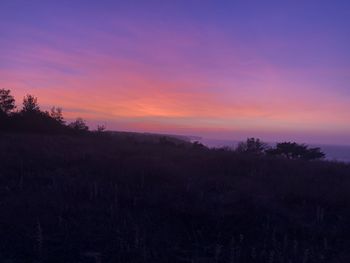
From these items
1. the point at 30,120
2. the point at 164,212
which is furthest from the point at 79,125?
the point at 164,212

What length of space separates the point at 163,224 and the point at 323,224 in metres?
2.79

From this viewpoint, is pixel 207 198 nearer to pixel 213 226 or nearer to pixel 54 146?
pixel 213 226

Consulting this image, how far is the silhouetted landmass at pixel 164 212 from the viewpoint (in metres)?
7.04

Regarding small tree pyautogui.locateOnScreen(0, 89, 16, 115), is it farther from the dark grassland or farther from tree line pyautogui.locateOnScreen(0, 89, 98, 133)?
the dark grassland

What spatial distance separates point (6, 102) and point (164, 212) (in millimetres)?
19857

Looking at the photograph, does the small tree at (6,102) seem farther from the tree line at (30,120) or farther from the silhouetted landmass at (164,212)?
the silhouetted landmass at (164,212)

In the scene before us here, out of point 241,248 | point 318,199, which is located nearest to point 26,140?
point 318,199

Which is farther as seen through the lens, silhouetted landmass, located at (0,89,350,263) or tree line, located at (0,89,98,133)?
tree line, located at (0,89,98,133)

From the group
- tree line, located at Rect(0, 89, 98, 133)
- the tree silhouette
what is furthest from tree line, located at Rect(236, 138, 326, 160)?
tree line, located at Rect(0, 89, 98, 133)

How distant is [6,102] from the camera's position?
26.5 meters

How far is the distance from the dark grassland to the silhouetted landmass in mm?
18

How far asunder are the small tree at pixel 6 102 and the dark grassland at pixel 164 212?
12.9 metres

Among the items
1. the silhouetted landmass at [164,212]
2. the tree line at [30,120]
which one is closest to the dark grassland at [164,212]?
the silhouetted landmass at [164,212]

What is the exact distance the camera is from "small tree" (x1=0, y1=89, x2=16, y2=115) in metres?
25.7
